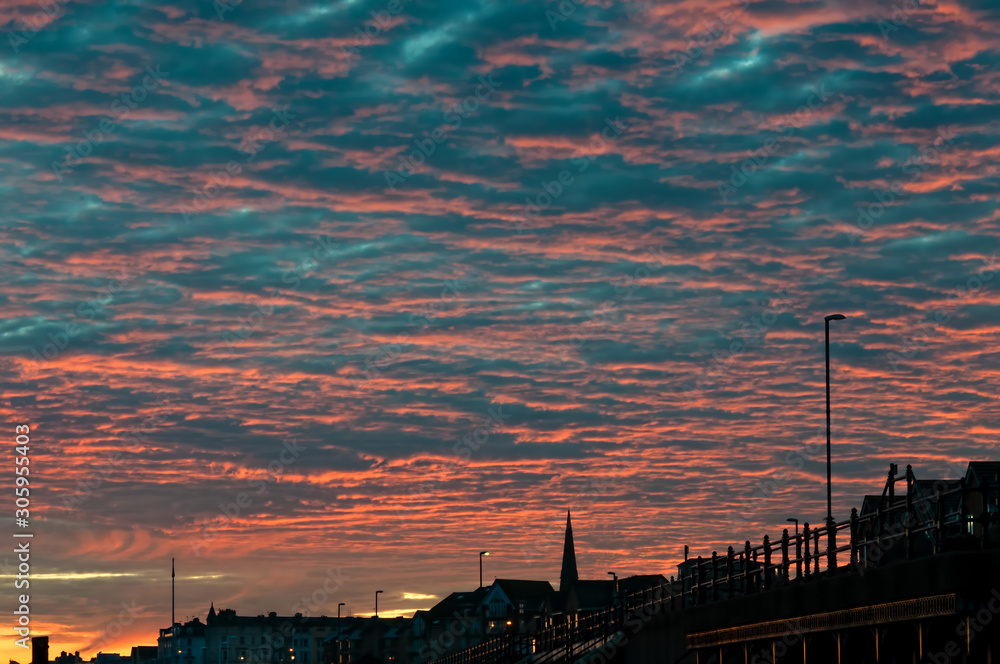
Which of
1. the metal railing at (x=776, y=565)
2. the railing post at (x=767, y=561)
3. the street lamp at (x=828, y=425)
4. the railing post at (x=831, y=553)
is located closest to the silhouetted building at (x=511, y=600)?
the metal railing at (x=776, y=565)

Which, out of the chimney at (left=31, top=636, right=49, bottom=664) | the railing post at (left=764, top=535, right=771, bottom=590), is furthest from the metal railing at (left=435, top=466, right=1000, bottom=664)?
the chimney at (left=31, top=636, right=49, bottom=664)

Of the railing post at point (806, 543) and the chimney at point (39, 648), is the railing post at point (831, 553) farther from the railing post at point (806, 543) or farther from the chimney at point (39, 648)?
the chimney at point (39, 648)

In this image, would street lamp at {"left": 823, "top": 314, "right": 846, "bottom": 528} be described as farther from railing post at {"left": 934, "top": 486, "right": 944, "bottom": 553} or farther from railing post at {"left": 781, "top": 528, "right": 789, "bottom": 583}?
railing post at {"left": 934, "top": 486, "right": 944, "bottom": 553}

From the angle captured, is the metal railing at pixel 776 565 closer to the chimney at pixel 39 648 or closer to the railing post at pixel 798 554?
the railing post at pixel 798 554

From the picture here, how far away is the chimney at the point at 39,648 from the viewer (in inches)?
1930

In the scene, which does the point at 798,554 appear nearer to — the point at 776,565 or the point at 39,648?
the point at 776,565

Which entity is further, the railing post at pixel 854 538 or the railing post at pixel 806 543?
the railing post at pixel 806 543

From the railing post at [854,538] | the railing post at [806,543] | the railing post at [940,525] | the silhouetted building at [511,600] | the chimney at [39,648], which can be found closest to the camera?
the railing post at [940,525]

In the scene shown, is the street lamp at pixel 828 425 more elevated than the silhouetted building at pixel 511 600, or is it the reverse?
the street lamp at pixel 828 425

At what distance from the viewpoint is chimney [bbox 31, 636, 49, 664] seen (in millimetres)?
49031

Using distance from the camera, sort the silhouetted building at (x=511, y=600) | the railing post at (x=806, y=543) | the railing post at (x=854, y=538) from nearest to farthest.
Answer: the railing post at (x=854, y=538), the railing post at (x=806, y=543), the silhouetted building at (x=511, y=600)

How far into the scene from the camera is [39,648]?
4919 centimetres

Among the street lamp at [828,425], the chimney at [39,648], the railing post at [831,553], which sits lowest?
the chimney at [39,648]

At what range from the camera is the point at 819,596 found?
24578 mm
